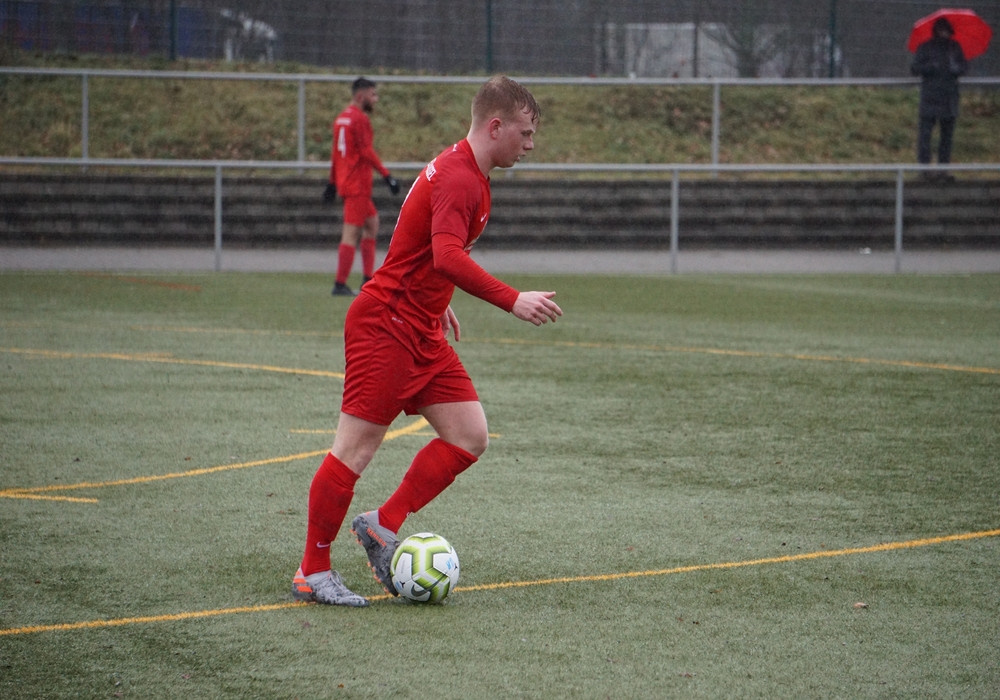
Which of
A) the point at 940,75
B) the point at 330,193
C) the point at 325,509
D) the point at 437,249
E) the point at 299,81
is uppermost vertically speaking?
the point at 940,75

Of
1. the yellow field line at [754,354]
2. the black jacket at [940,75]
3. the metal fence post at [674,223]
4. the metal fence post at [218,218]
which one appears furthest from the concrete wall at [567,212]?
the yellow field line at [754,354]

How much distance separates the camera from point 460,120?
75.5ft

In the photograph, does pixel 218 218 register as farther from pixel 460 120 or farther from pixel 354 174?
pixel 460 120

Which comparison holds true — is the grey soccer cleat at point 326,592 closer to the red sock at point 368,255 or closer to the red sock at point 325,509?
the red sock at point 325,509

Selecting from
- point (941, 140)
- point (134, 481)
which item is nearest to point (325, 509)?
point (134, 481)

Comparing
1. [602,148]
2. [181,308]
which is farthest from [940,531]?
[602,148]

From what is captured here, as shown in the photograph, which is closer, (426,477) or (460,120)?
(426,477)

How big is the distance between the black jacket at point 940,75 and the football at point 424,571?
1704 centimetres

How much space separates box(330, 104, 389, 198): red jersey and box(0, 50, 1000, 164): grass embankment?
7088mm

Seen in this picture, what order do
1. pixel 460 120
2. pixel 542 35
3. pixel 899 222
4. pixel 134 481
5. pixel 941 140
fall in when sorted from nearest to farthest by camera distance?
pixel 134 481, pixel 899 222, pixel 941 140, pixel 460 120, pixel 542 35

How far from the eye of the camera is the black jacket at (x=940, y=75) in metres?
19.1

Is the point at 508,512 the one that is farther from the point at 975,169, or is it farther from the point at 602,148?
the point at 602,148

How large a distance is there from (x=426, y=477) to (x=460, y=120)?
19296 millimetres

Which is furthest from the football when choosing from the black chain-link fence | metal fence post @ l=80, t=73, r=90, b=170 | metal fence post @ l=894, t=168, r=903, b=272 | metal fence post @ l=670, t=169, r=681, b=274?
the black chain-link fence
